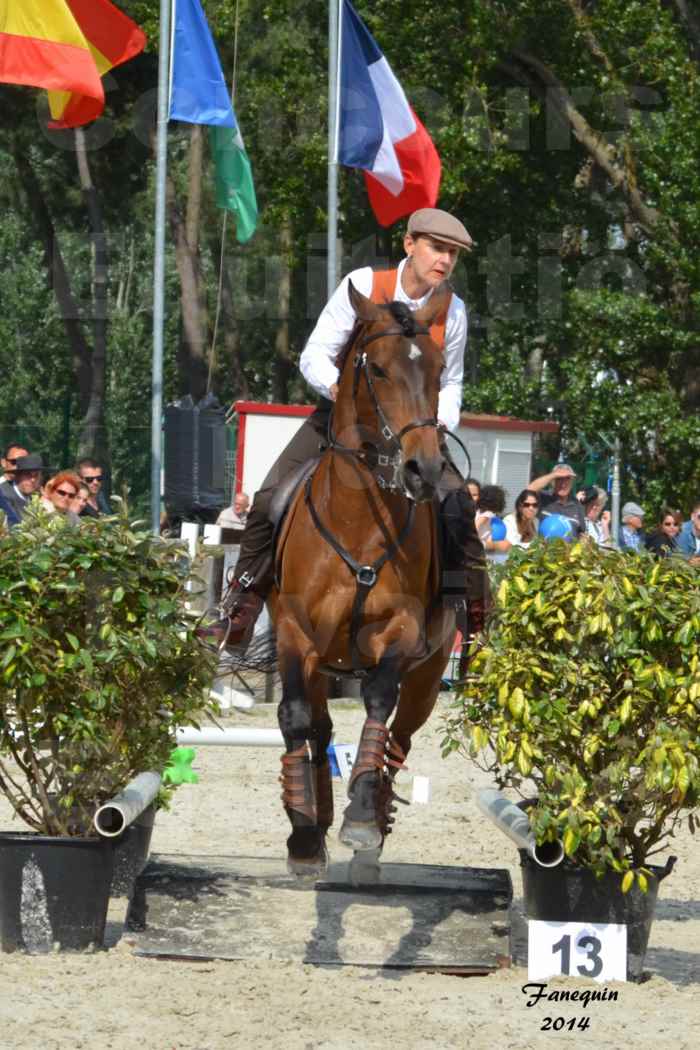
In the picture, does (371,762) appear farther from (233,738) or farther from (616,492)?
(616,492)

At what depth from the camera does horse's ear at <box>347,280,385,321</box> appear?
6.24 meters

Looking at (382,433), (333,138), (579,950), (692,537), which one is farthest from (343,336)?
(333,138)

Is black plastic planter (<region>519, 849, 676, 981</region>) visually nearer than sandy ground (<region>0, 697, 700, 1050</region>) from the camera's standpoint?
No

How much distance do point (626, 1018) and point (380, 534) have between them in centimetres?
199

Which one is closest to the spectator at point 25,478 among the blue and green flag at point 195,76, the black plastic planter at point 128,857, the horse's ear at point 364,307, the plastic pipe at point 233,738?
the plastic pipe at point 233,738

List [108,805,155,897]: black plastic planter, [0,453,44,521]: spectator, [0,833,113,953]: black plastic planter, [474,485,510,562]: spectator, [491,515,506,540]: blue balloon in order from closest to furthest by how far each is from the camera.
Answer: [0,833,113,953]: black plastic planter < [108,805,155,897]: black plastic planter < [0,453,44,521]: spectator < [474,485,510,562]: spectator < [491,515,506,540]: blue balloon

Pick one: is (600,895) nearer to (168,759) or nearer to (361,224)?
(168,759)

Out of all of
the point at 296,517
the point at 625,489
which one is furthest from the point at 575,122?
the point at 296,517

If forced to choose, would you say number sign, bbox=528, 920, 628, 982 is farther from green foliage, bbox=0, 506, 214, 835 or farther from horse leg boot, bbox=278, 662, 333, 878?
green foliage, bbox=0, 506, 214, 835

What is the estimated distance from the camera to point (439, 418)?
6.70 meters

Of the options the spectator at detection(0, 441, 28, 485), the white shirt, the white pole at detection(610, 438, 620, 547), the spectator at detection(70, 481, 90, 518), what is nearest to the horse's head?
the white shirt

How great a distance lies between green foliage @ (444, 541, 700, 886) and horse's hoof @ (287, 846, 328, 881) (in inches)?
30.7

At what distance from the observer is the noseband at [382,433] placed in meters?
5.83

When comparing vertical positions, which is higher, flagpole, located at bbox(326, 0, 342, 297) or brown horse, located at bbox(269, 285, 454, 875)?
flagpole, located at bbox(326, 0, 342, 297)
